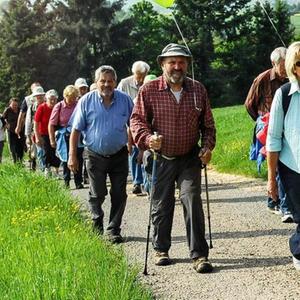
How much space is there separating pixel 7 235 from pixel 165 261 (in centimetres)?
149

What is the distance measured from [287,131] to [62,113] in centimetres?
704

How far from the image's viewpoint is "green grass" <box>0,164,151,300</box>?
4641 mm

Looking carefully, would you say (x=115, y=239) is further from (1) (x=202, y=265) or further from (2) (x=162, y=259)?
(1) (x=202, y=265)

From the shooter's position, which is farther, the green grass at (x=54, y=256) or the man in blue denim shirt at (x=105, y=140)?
the man in blue denim shirt at (x=105, y=140)

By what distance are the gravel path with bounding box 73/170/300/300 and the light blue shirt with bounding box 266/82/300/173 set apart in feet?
3.25

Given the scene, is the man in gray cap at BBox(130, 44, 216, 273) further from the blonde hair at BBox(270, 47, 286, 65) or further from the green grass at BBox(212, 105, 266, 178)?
the green grass at BBox(212, 105, 266, 178)

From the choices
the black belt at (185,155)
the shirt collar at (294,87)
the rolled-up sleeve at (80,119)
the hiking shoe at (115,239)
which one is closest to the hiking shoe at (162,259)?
the black belt at (185,155)

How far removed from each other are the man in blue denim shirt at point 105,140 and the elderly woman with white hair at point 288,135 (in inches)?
90.0

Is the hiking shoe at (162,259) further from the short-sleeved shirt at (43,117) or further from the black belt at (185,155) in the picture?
the short-sleeved shirt at (43,117)

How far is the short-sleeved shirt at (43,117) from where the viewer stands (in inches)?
509

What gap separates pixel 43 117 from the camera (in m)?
13.0

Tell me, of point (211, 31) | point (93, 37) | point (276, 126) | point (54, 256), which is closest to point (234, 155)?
point (276, 126)

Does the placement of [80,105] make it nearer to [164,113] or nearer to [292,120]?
[164,113]

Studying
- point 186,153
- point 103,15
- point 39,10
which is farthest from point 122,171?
point 39,10
